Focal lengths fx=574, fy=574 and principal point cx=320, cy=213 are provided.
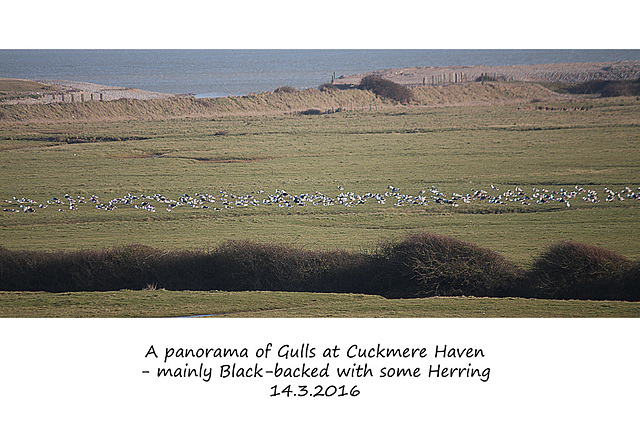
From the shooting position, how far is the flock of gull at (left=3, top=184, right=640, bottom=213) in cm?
1788

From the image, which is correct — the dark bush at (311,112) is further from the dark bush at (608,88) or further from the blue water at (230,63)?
the dark bush at (608,88)

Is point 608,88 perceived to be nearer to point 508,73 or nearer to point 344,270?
point 508,73

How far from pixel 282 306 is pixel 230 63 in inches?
619

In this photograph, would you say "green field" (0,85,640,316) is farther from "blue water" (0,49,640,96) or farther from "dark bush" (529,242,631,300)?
"blue water" (0,49,640,96)

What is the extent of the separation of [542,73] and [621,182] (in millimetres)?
5509

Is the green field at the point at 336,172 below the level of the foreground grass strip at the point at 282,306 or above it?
above

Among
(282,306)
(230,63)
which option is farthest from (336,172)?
(282,306)

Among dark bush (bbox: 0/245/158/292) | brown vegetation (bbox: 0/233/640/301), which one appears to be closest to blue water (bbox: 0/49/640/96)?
dark bush (bbox: 0/245/158/292)

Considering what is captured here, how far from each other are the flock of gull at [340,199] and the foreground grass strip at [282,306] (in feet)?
17.4

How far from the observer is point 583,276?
1303 centimetres

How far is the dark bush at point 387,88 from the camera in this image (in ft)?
76.2

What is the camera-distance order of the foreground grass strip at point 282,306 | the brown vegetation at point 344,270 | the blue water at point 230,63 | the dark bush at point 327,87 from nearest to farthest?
the foreground grass strip at point 282,306 < the brown vegetation at point 344,270 < the blue water at point 230,63 < the dark bush at point 327,87

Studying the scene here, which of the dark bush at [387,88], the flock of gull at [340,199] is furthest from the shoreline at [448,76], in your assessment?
the flock of gull at [340,199]

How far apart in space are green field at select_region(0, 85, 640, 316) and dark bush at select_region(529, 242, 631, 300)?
1.03 m
